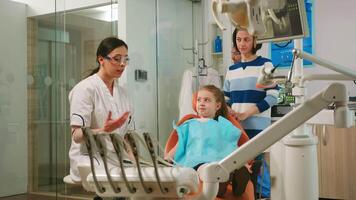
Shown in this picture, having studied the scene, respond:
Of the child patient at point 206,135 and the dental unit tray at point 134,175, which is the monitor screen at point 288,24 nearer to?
the dental unit tray at point 134,175

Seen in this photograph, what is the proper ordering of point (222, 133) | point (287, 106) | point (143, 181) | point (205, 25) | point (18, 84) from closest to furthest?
point (143, 181)
point (222, 133)
point (287, 106)
point (18, 84)
point (205, 25)

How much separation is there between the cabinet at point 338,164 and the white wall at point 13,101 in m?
2.74

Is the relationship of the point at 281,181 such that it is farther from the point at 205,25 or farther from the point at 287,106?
the point at 205,25

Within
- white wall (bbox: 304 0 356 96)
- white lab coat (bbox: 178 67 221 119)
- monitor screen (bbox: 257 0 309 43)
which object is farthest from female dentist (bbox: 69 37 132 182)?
white wall (bbox: 304 0 356 96)

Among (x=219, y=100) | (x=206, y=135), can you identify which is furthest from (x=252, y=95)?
(x=206, y=135)

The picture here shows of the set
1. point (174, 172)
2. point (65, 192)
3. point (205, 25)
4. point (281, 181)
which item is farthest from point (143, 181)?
point (205, 25)

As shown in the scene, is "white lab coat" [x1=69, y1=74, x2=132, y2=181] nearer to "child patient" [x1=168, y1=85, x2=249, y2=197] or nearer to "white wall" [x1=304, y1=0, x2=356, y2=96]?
"child patient" [x1=168, y1=85, x2=249, y2=197]

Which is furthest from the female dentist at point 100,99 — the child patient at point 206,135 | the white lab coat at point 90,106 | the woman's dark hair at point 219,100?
the woman's dark hair at point 219,100

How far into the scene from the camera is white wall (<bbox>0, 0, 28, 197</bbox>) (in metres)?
3.73

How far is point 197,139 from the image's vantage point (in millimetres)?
2133

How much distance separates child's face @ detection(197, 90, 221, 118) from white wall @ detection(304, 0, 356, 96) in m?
1.84

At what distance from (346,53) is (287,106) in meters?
0.87

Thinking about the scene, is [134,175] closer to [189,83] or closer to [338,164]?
[338,164]

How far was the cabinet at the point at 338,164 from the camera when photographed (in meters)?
3.45
